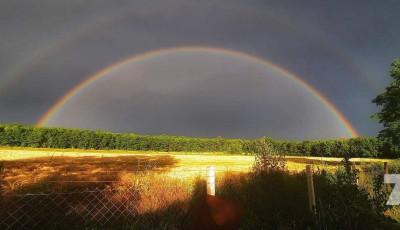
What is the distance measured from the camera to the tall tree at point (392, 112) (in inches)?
744

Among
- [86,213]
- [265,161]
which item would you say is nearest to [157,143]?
[265,161]

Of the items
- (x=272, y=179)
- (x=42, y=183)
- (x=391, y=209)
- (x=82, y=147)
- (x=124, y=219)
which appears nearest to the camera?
(x=124, y=219)

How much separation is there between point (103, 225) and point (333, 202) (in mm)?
3783

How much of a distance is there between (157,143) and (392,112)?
106ft

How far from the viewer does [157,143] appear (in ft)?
139

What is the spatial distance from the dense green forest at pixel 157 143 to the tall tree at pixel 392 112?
790cm

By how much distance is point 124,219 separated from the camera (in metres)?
4.41

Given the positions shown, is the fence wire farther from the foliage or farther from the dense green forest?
the dense green forest

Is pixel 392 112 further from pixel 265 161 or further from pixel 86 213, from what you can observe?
pixel 86 213

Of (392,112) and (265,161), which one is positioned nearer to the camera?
(265,161)

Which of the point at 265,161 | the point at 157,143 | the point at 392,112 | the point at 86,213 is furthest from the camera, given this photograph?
the point at 157,143

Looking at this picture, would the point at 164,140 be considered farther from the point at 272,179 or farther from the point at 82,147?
the point at 272,179

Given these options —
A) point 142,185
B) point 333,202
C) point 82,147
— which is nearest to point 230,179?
point 142,185

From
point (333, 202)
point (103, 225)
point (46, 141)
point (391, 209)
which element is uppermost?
point (46, 141)
